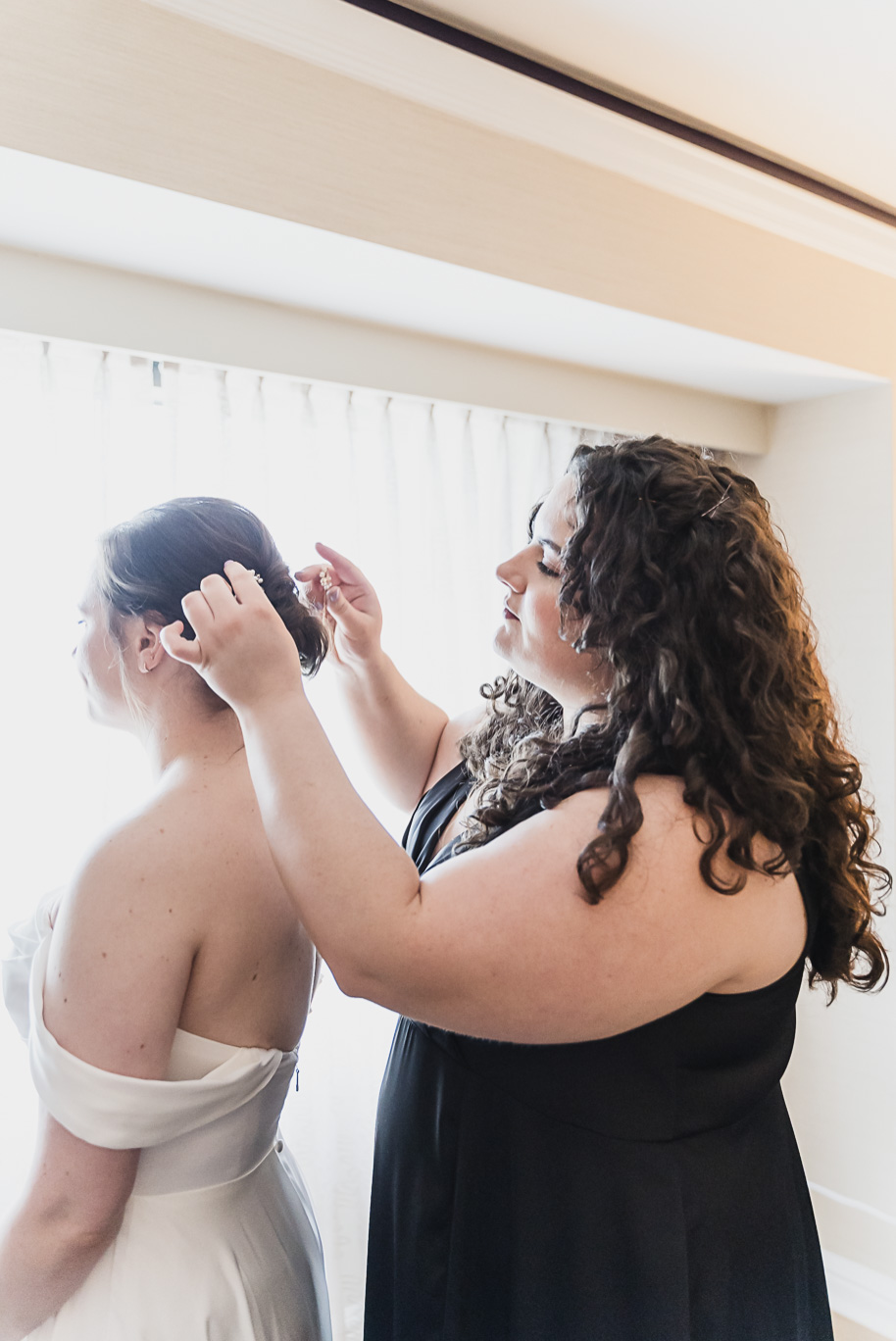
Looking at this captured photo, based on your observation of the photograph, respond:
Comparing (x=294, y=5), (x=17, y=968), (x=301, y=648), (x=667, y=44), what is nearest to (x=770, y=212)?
(x=667, y=44)

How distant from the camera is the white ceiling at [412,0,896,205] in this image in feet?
5.66

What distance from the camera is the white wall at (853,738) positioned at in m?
2.61

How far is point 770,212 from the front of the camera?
2.29m

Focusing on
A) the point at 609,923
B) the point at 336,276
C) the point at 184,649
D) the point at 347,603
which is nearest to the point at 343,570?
the point at 347,603

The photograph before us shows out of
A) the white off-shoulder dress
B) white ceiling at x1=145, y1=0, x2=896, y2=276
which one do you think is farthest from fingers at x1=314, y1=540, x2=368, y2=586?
white ceiling at x1=145, y1=0, x2=896, y2=276

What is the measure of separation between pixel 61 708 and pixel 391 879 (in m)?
1.16

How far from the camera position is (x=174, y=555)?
1149 millimetres

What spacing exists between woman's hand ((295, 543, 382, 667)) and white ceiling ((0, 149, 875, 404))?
558 mm

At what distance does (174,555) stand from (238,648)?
0.72 ft

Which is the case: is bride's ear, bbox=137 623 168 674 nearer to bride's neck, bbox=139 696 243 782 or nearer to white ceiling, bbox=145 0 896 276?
bride's neck, bbox=139 696 243 782

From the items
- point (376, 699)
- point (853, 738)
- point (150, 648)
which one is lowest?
point (853, 738)

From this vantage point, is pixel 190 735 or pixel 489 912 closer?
pixel 489 912

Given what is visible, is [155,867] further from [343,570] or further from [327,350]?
[327,350]

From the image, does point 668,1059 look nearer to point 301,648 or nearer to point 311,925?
point 311,925
